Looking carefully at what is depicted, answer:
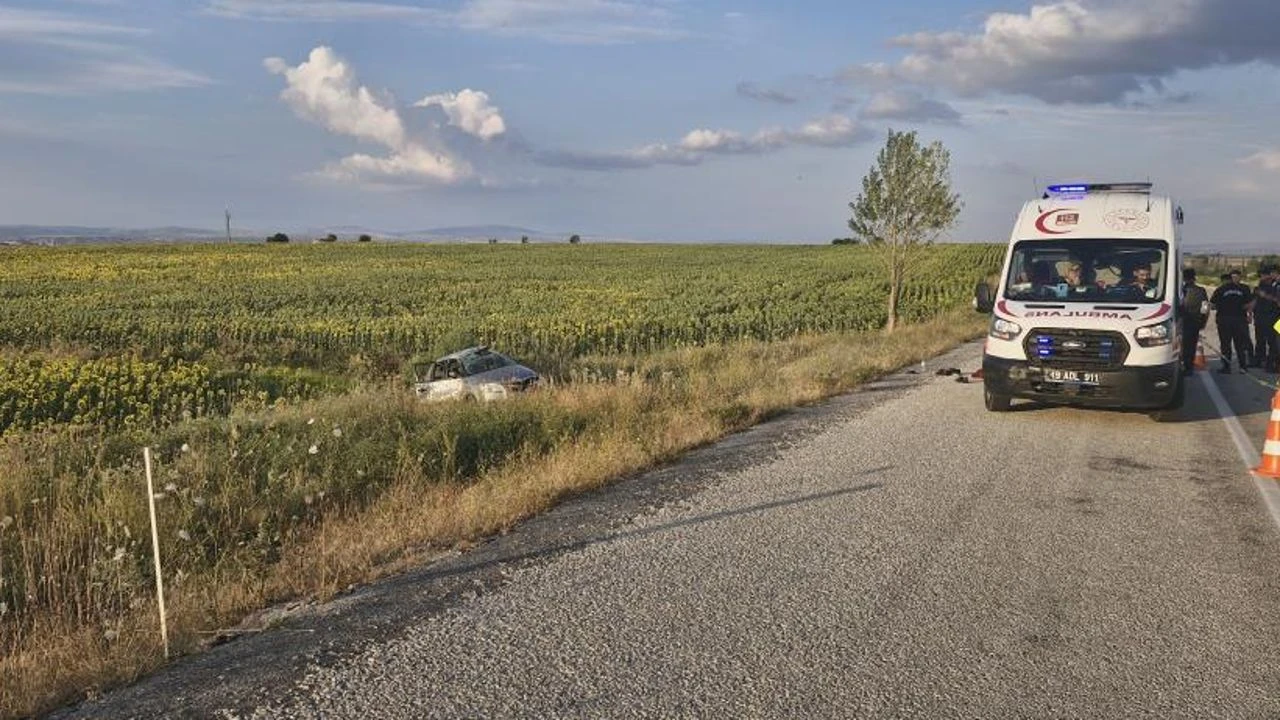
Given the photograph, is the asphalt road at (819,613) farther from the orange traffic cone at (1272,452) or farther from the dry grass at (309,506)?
the dry grass at (309,506)

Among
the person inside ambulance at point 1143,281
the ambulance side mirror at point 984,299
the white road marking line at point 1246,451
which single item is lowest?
the white road marking line at point 1246,451

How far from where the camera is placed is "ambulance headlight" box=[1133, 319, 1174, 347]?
32.9 feet

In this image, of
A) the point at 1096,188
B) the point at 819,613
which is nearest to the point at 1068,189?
the point at 1096,188

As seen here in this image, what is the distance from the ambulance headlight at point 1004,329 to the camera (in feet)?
35.0

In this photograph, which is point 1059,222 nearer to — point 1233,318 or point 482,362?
point 1233,318

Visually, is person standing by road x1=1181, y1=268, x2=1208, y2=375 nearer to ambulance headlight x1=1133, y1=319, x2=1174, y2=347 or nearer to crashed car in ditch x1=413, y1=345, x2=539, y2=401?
ambulance headlight x1=1133, y1=319, x2=1174, y2=347

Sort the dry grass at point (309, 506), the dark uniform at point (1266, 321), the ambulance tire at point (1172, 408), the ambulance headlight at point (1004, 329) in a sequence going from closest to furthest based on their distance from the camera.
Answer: the dry grass at point (309, 506), the ambulance tire at point (1172, 408), the ambulance headlight at point (1004, 329), the dark uniform at point (1266, 321)

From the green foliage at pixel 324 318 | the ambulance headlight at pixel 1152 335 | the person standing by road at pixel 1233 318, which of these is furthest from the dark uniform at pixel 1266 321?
the green foliage at pixel 324 318

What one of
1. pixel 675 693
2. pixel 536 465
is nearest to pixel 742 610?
pixel 675 693

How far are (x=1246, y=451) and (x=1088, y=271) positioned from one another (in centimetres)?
272

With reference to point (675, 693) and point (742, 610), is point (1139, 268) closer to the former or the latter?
point (742, 610)

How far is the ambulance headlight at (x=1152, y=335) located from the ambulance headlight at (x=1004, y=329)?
3.82 ft

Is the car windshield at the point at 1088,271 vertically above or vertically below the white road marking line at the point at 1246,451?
above

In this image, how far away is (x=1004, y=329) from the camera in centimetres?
1078
